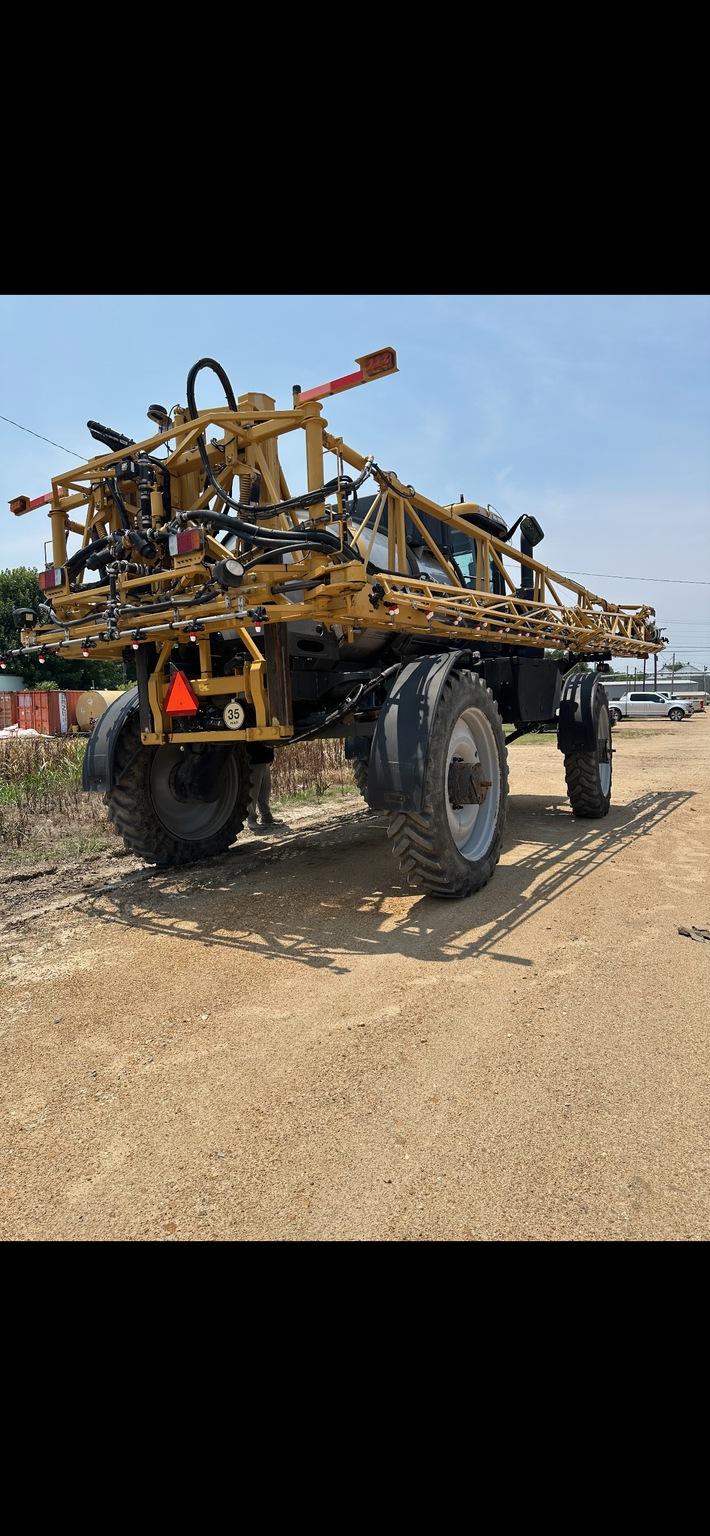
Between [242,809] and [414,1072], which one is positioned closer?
[414,1072]

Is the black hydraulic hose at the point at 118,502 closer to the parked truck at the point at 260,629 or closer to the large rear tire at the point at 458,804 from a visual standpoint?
the parked truck at the point at 260,629

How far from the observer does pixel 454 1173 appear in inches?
88.2

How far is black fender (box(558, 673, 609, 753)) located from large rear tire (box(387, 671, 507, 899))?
2352 millimetres

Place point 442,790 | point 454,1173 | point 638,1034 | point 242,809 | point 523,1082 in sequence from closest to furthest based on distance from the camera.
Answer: point 454,1173, point 523,1082, point 638,1034, point 442,790, point 242,809

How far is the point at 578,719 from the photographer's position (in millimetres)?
8258

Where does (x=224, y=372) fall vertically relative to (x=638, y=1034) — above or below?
above

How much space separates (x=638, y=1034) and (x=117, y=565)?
13.1ft

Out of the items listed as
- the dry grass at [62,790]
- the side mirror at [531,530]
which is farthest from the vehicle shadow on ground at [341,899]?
the side mirror at [531,530]

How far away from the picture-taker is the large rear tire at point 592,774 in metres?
8.25

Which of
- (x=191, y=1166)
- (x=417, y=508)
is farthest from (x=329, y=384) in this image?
(x=191, y=1166)

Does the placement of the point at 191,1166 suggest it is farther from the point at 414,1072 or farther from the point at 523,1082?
the point at 523,1082

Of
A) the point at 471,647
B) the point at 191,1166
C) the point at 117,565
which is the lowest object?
the point at 191,1166

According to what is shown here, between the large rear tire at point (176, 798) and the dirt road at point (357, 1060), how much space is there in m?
0.61

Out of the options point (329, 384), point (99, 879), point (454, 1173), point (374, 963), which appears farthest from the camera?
point (99, 879)
